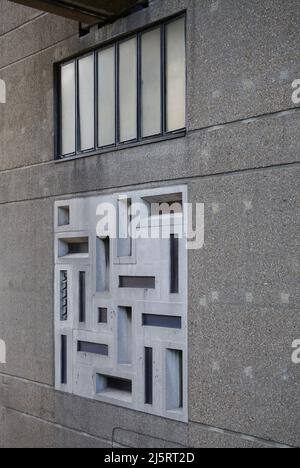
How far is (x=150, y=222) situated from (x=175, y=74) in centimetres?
162

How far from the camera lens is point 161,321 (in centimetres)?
761

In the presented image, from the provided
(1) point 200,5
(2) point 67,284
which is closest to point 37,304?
(2) point 67,284

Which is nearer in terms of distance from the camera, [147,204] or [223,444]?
[223,444]

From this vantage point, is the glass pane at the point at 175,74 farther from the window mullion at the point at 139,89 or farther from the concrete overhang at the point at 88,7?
the concrete overhang at the point at 88,7

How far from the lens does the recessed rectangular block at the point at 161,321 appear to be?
7.44 meters

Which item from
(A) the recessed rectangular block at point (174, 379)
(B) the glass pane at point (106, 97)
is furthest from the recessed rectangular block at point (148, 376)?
(B) the glass pane at point (106, 97)

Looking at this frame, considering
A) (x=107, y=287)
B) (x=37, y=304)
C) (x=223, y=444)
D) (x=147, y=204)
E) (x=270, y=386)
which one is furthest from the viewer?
(x=37, y=304)

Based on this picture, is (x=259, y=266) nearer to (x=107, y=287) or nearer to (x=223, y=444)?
(x=223, y=444)

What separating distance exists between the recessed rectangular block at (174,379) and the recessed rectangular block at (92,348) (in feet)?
3.57

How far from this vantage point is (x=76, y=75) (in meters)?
8.95

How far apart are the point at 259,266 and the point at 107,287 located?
248cm

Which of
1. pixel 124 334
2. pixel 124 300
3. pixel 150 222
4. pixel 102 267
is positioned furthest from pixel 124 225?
pixel 124 334

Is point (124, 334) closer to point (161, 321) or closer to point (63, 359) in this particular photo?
point (161, 321)

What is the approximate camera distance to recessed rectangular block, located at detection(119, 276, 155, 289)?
777cm
